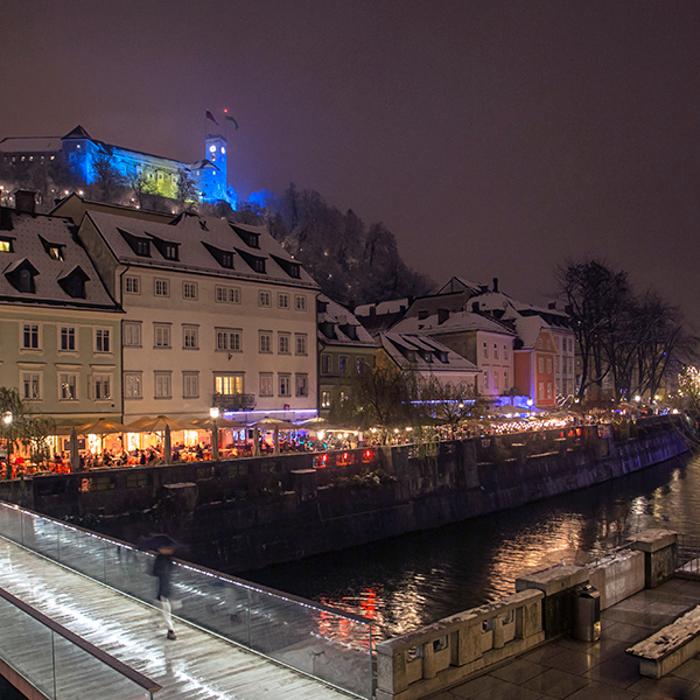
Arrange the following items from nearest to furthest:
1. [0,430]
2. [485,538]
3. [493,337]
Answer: [0,430], [485,538], [493,337]

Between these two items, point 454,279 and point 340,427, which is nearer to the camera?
point 340,427

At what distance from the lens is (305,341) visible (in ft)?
175

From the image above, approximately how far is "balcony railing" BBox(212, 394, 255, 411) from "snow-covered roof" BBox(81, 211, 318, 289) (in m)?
7.58

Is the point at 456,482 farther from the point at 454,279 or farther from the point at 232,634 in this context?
the point at 454,279

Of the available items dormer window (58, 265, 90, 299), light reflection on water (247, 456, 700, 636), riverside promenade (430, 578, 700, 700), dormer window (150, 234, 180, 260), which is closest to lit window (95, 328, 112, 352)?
dormer window (58, 265, 90, 299)

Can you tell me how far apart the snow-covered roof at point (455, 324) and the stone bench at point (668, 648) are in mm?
64048

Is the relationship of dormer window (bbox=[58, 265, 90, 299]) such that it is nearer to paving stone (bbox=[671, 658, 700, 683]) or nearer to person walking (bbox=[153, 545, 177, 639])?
person walking (bbox=[153, 545, 177, 639])

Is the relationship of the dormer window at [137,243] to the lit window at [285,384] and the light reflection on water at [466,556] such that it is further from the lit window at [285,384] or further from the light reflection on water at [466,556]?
the light reflection on water at [466,556]

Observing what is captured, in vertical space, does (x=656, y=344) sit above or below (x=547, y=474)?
above

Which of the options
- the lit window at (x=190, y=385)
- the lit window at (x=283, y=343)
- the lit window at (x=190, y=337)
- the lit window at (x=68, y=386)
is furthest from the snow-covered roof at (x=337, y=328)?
the lit window at (x=68, y=386)

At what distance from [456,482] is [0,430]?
78.5 ft

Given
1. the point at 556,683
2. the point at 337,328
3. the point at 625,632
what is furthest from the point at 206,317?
the point at 556,683

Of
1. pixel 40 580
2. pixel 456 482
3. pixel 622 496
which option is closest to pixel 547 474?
pixel 622 496

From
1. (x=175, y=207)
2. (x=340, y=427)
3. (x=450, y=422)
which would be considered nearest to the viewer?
(x=340, y=427)
